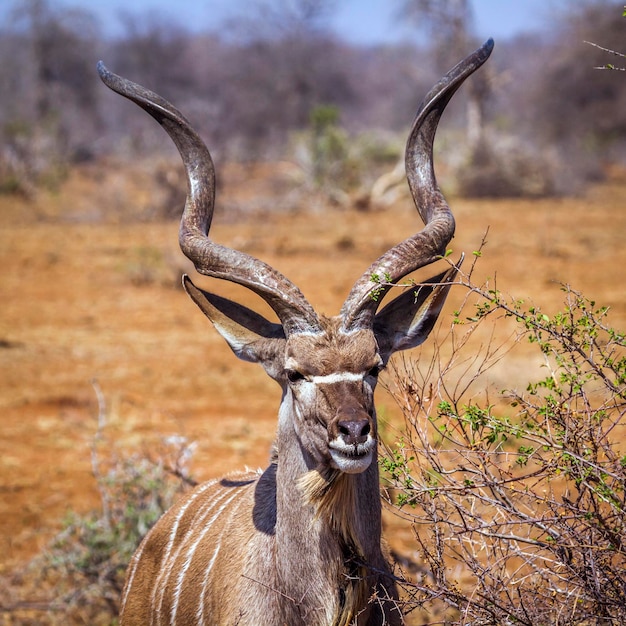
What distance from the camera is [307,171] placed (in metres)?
22.5

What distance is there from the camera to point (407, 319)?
3.28 meters

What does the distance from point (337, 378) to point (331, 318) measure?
348mm

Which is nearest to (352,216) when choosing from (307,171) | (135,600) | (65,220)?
(307,171)

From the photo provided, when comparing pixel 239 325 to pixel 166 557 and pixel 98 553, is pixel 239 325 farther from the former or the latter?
pixel 98 553

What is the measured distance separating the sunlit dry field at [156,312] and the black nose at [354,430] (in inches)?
24.3

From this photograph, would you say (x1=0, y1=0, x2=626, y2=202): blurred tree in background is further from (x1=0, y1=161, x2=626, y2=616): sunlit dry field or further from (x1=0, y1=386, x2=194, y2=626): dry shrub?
(x1=0, y1=386, x2=194, y2=626): dry shrub

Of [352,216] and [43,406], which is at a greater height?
[352,216]

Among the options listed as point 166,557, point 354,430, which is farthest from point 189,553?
point 354,430

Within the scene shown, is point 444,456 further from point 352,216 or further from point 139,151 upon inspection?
point 139,151

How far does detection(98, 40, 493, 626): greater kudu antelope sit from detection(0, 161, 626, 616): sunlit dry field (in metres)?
0.58

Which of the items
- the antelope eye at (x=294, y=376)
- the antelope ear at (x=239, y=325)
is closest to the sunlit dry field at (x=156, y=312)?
the antelope eye at (x=294, y=376)

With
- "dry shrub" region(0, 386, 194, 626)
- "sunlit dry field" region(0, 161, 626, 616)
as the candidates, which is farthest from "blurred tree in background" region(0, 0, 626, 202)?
"dry shrub" region(0, 386, 194, 626)

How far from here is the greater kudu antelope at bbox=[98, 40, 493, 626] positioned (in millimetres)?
2893

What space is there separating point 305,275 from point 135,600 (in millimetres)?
9386
